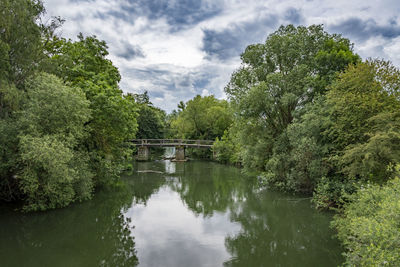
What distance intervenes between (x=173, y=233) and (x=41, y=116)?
25.4 feet

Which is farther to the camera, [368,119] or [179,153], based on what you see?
[179,153]

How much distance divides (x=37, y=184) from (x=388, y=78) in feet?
52.3

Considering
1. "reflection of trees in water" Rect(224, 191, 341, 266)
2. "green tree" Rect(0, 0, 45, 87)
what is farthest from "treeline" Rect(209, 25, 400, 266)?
"green tree" Rect(0, 0, 45, 87)

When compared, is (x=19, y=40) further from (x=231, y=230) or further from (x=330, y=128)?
(x=330, y=128)

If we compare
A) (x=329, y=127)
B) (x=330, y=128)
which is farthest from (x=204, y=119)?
(x=330, y=128)

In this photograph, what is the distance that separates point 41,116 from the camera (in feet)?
36.3

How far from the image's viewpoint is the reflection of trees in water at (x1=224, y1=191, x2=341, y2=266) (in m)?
8.19

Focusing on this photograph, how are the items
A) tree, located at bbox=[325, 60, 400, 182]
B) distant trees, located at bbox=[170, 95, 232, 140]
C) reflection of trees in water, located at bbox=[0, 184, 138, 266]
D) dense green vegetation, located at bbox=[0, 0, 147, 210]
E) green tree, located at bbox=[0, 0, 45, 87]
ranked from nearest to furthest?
1. reflection of trees in water, located at bbox=[0, 184, 138, 266]
2. tree, located at bbox=[325, 60, 400, 182]
3. dense green vegetation, located at bbox=[0, 0, 147, 210]
4. green tree, located at bbox=[0, 0, 45, 87]
5. distant trees, located at bbox=[170, 95, 232, 140]

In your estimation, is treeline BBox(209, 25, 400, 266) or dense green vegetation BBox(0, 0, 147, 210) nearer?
treeline BBox(209, 25, 400, 266)

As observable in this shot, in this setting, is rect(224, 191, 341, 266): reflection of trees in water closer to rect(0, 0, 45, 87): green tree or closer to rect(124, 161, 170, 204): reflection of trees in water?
rect(124, 161, 170, 204): reflection of trees in water

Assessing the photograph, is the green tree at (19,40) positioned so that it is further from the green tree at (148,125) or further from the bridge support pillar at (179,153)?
the green tree at (148,125)

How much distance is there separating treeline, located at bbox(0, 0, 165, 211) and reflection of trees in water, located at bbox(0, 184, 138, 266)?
806mm

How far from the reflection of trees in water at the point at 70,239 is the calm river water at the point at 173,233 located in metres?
0.03

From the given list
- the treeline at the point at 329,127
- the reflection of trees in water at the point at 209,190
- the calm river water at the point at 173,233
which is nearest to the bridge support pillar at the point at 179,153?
the reflection of trees in water at the point at 209,190
